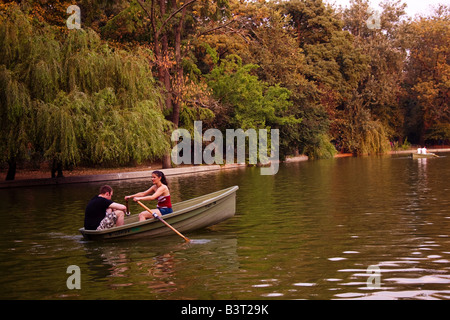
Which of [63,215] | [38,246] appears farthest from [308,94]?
[38,246]

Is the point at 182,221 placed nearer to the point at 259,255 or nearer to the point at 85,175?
the point at 259,255

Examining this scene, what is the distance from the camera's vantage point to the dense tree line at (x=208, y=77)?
86.0 feet

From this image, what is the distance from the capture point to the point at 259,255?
10586 millimetres

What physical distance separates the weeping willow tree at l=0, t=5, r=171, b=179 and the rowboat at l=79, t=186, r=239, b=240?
12950 millimetres

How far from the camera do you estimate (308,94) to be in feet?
187

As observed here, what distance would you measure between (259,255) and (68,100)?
17579 mm

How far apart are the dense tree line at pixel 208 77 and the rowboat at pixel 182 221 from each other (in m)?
13.4

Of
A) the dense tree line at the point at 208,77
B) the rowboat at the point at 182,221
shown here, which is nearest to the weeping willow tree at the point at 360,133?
the dense tree line at the point at 208,77

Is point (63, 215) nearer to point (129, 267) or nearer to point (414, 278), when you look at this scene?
point (129, 267)

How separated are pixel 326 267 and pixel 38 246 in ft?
20.0

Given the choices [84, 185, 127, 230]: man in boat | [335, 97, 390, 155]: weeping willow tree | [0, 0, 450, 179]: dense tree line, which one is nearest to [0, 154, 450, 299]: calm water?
[84, 185, 127, 230]: man in boat

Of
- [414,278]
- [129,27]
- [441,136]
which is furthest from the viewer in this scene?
[441,136]

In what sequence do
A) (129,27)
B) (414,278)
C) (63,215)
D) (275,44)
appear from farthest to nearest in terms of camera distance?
(275,44) < (129,27) < (63,215) < (414,278)
